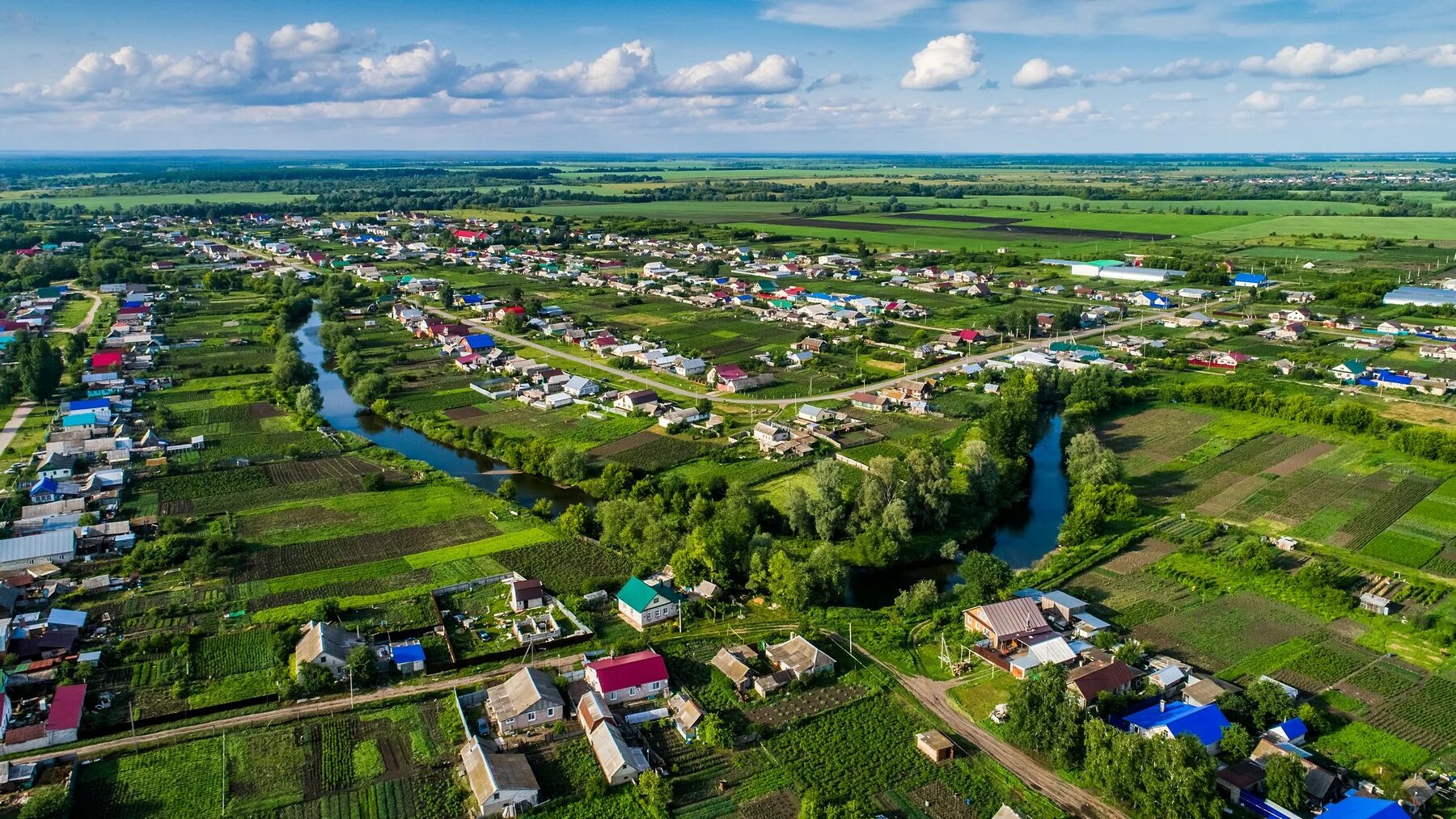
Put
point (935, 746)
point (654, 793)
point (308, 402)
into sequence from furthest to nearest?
point (308, 402) → point (935, 746) → point (654, 793)

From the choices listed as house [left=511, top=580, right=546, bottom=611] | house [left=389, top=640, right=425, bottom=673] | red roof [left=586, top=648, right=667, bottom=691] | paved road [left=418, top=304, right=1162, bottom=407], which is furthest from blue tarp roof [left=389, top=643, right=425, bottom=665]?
paved road [left=418, top=304, right=1162, bottom=407]

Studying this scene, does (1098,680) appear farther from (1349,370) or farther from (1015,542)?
(1349,370)

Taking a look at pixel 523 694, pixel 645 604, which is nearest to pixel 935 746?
pixel 645 604

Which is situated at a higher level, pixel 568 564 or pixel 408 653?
pixel 408 653

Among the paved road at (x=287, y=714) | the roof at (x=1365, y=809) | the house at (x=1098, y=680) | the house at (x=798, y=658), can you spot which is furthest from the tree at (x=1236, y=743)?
the paved road at (x=287, y=714)

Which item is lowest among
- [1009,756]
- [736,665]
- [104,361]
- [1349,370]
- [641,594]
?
[1009,756]

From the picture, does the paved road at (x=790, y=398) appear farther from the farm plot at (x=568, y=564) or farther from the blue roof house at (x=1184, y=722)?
the blue roof house at (x=1184, y=722)

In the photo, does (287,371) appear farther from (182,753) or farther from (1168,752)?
(1168,752)
